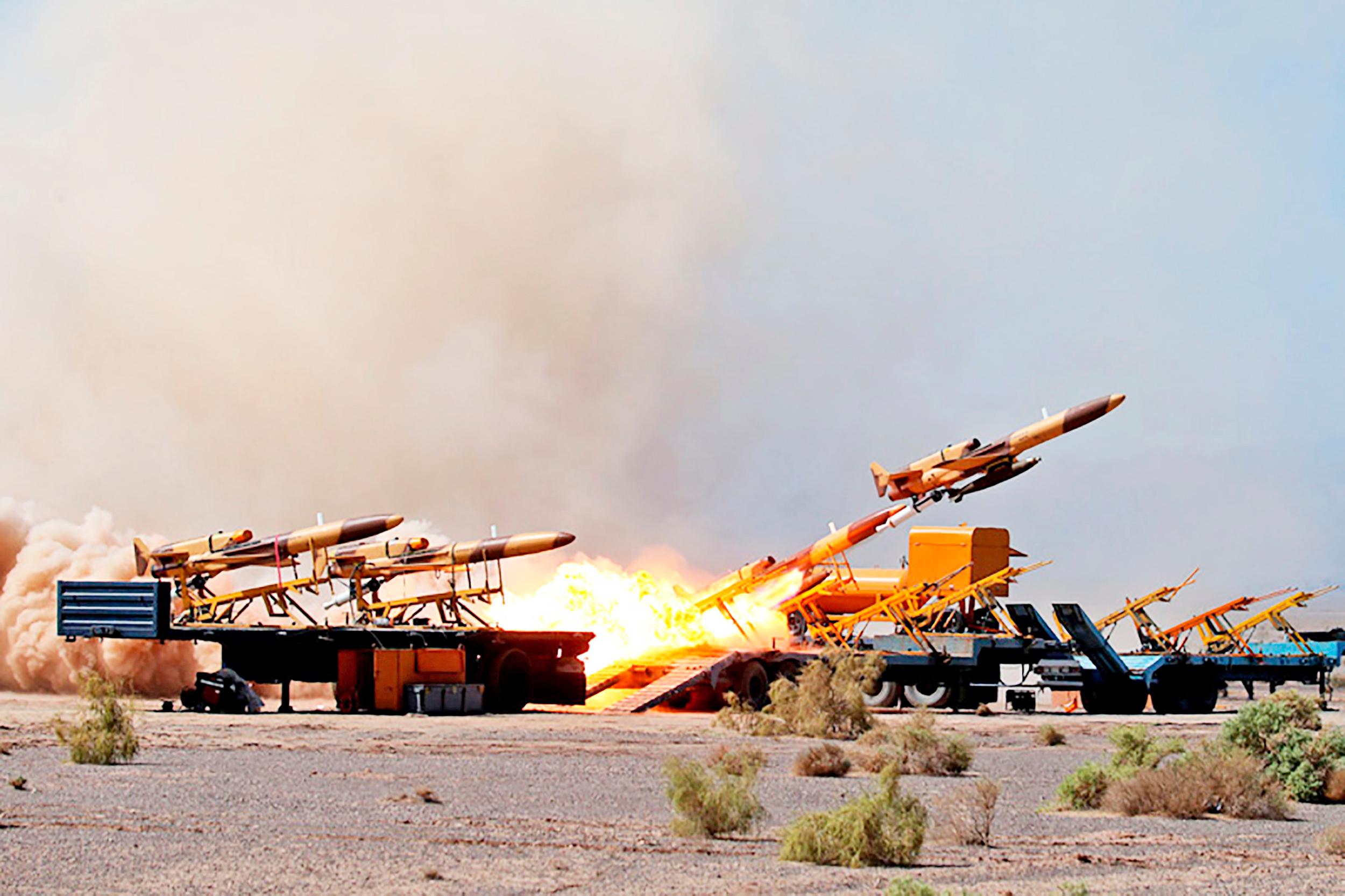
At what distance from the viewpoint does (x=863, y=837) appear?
14.7 metres

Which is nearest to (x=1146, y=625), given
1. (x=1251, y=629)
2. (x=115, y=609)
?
(x=1251, y=629)

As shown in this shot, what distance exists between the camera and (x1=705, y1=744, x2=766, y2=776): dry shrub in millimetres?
18391

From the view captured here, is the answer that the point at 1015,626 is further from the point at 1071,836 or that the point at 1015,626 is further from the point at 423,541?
the point at 1071,836

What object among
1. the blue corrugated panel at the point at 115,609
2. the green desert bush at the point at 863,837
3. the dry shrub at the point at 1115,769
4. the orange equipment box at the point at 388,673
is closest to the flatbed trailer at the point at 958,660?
the orange equipment box at the point at 388,673

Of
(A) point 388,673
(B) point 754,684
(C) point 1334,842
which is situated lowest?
(C) point 1334,842

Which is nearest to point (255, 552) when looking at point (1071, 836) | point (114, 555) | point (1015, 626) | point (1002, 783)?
point (114, 555)

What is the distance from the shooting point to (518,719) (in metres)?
35.6

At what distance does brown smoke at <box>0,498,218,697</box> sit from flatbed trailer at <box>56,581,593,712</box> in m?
10.5

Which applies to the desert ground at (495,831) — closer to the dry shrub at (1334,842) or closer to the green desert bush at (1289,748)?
the dry shrub at (1334,842)

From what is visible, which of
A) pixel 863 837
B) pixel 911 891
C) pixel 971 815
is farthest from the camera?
pixel 971 815

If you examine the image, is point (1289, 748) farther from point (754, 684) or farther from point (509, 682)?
point (509, 682)

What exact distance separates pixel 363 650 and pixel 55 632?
14.2 metres

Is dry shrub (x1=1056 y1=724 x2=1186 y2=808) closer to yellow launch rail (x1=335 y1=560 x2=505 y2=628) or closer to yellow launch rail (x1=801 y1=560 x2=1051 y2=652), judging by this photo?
yellow launch rail (x1=801 y1=560 x2=1051 y2=652)

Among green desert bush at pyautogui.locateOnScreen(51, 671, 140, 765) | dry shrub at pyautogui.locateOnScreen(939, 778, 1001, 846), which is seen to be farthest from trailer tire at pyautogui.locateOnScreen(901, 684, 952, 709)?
dry shrub at pyautogui.locateOnScreen(939, 778, 1001, 846)
